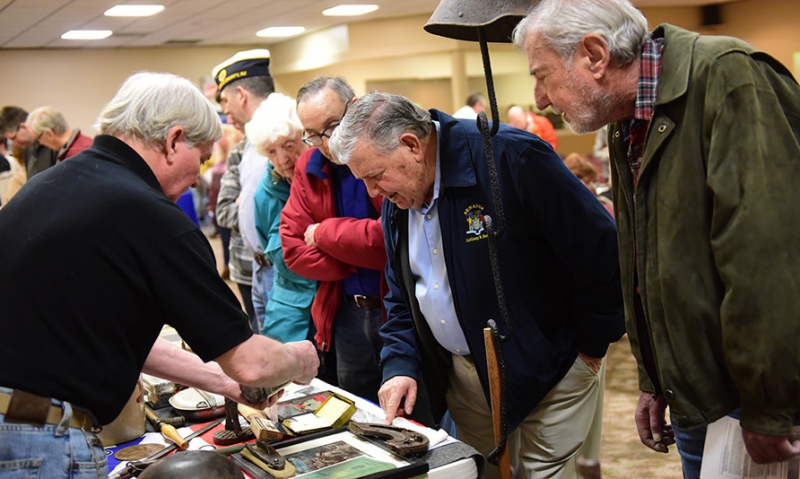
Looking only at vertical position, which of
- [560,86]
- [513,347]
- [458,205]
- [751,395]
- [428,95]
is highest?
[560,86]

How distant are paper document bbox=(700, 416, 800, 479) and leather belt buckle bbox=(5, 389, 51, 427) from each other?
4.12ft

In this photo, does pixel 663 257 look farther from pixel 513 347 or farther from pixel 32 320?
pixel 32 320

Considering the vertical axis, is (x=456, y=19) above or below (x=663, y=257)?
above

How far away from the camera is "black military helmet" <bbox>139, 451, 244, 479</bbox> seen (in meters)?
1.57

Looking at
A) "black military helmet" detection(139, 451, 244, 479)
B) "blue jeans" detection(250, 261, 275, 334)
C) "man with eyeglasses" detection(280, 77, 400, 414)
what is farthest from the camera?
"blue jeans" detection(250, 261, 275, 334)

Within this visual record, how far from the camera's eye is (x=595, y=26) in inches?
60.7

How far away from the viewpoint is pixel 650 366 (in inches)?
68.9

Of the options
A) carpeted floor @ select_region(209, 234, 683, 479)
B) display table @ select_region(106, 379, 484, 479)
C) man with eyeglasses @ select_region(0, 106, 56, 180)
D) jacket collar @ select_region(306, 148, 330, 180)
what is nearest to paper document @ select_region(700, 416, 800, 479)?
display table @ select_region(106, 379, 484, 479)

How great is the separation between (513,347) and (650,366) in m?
0.40

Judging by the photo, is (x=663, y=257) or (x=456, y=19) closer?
(x=663, y=257)

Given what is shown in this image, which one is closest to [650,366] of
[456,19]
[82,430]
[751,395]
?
[751,395]

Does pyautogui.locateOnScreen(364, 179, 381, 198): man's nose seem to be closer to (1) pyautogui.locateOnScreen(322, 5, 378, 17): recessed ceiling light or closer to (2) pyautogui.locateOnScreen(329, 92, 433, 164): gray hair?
(2) pyautogui.locateOnScreen(329, 92, 433, 164): gray hair

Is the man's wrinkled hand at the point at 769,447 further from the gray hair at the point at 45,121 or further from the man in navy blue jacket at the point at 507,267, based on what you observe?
the gray hair at the point at 45,121

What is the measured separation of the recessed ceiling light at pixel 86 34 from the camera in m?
10.9
